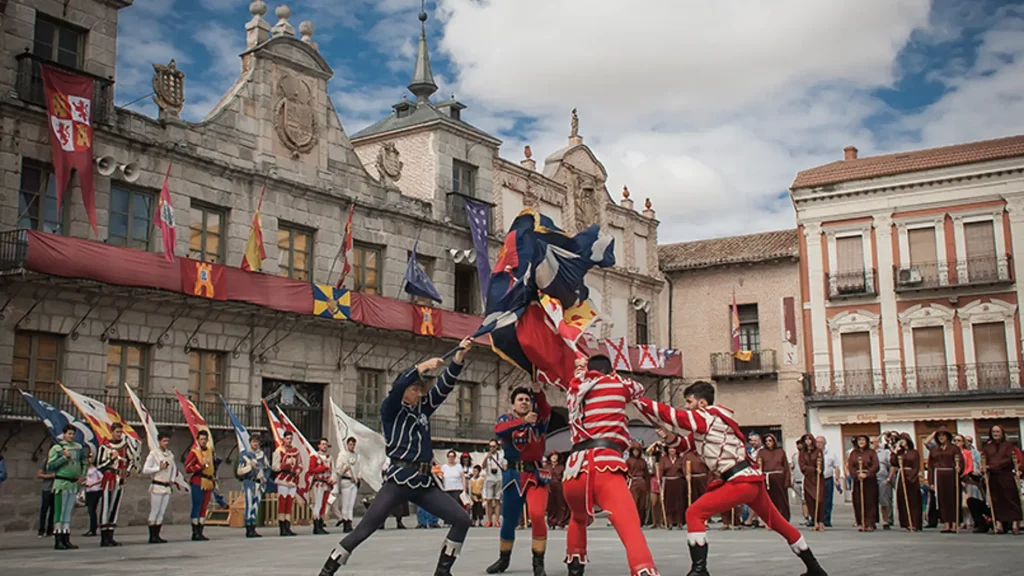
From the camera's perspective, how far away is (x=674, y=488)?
22.2 metres

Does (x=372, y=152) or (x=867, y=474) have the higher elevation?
(x=372, y=152)

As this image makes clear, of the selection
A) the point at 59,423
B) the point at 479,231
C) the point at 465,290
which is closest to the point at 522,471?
the point at 59,423

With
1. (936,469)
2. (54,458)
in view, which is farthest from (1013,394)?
(54,458)

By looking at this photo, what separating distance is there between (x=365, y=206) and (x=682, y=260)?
17812 millimetres

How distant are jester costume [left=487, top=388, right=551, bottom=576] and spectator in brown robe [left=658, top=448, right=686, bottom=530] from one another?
12.0 metres

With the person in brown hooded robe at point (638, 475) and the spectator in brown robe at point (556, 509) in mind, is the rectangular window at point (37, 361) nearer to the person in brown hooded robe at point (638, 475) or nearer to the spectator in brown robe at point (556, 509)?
the spectator in brown robe at point (556, 509)

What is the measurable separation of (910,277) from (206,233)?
24145 mm

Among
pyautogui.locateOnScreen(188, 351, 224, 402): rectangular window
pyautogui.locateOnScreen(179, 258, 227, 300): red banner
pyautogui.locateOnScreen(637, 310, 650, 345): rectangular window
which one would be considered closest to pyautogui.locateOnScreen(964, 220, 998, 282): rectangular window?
pyautogui.locateOnScreen(637, 310, 650, 345): rectangular window

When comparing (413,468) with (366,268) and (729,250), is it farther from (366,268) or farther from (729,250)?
(729,250)

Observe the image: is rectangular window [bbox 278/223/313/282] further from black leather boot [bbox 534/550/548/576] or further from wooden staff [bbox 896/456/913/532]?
black leather boot [bbox 534/550/548/576]

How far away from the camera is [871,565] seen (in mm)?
10336

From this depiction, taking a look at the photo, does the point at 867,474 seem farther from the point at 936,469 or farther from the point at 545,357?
the point at 545,357

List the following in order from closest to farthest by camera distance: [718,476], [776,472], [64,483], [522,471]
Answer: [718,476], [522,471], [64,483], [776,472]

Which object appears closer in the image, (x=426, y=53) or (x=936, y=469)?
(x=936, y=469)
